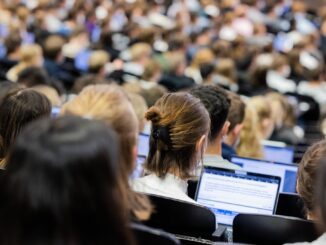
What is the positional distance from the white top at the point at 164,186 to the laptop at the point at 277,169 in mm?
975

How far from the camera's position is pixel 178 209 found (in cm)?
233

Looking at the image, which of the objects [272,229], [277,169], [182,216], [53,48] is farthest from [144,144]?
[53,48]

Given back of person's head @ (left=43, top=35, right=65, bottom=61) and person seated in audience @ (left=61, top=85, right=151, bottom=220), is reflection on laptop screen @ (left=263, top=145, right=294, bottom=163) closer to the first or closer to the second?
person seated in audience @ (left=61, top=85, right=151, bottom=220)

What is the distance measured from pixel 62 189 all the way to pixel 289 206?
74.5 inches

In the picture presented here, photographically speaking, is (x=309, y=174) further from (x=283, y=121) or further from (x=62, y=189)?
(x=283, y=121)

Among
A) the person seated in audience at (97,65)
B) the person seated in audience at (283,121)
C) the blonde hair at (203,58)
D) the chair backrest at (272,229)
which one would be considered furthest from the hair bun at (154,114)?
the blonde hair at (203,58)

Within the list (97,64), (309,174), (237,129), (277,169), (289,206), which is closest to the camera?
(309,174)

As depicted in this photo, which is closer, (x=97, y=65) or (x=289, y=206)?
(x=289, y=206)

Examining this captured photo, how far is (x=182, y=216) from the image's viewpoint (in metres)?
2.34

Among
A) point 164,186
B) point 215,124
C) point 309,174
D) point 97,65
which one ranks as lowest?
point 97,65

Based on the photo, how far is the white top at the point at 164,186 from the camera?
2.65m

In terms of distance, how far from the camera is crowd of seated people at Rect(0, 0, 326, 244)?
4.15ft

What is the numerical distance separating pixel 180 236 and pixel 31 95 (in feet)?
2.86

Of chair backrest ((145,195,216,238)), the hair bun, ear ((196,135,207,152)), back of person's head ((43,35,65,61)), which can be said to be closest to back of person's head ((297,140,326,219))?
chair backrest ((145,195,216,238))
